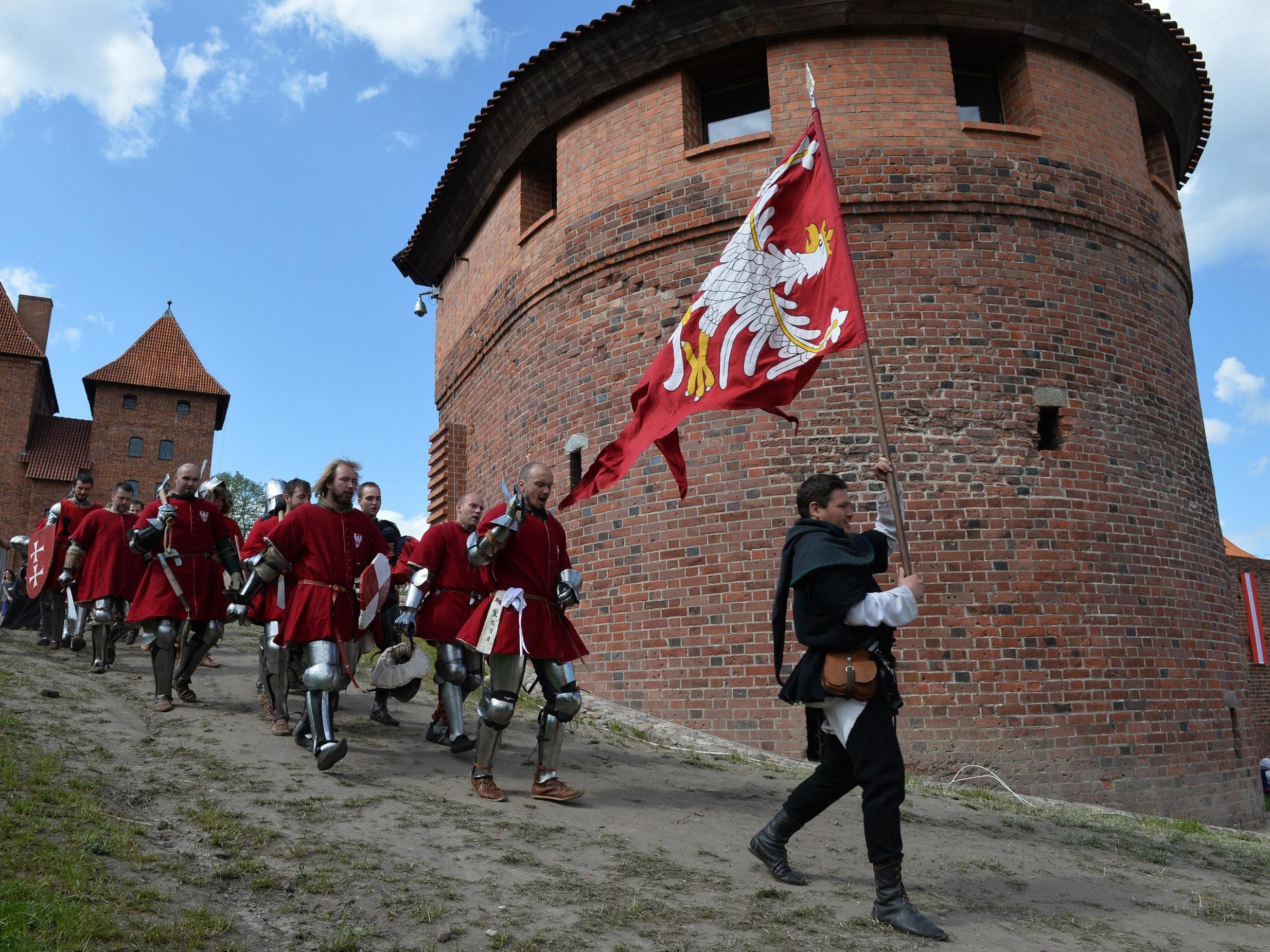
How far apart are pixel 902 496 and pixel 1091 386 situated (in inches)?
98.1

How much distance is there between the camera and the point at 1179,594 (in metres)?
9.69

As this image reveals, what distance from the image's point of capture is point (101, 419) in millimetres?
42844

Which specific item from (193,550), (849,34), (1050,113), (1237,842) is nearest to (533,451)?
(193,550)

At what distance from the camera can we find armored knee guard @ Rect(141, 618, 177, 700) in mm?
7363

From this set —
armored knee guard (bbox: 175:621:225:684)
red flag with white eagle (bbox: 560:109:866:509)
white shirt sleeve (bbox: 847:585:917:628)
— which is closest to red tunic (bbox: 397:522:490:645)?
red flag with white eagle (bbox: 560:109:866:509)

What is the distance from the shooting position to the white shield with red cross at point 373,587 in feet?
20.6

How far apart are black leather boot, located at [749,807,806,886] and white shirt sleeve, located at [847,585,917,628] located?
1.04m

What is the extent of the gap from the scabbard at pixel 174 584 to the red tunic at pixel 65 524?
4244 mm

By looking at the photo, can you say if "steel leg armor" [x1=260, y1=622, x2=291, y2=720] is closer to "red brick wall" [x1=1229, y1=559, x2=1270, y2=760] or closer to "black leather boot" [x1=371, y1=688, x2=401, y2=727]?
"black leather boot" [x1=371, y1=688, x2=401, y2=727]

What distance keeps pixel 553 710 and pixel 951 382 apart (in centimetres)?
590

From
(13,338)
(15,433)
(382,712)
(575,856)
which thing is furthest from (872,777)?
(13,338)

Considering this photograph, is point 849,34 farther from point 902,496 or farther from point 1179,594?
point 1179,594

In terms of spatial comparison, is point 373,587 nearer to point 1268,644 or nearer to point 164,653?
point 164,653

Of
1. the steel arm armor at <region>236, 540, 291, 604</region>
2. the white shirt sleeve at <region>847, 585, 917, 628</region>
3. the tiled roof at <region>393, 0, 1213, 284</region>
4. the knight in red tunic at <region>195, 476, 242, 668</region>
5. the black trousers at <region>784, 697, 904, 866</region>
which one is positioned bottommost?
the black trousers at <region>784, 697, 904, 866</region>
